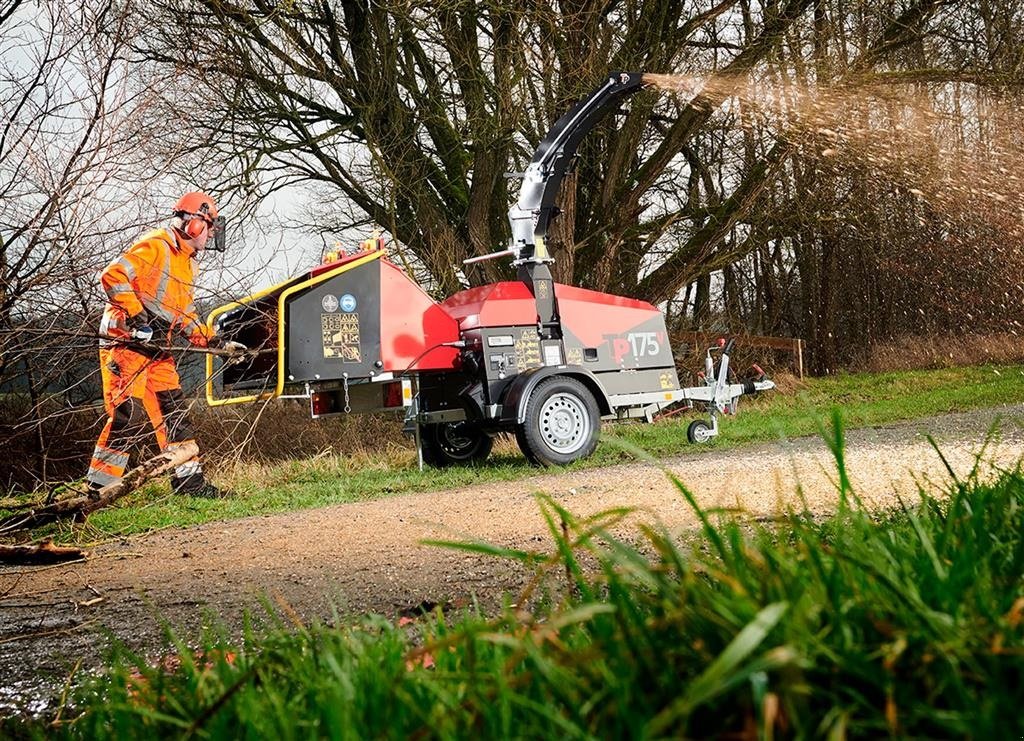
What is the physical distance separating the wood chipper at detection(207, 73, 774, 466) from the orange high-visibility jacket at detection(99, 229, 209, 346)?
34cm

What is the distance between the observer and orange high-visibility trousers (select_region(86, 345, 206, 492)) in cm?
689

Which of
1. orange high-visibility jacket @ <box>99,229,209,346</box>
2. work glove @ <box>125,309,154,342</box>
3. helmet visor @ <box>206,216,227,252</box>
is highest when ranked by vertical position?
helmet visor @ <box>206,216,227,252</box>

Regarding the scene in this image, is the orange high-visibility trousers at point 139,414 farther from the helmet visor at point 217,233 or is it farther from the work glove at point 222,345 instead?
the helmet visor at point 217,233

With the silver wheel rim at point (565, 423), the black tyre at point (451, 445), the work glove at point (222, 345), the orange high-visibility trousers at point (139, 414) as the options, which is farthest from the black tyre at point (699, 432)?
the orange high-visibility trousers at point (139, 414)

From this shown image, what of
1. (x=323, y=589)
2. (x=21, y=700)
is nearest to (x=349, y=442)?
(x=323, y=589)

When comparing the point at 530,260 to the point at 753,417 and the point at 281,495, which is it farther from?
the point at 753,417

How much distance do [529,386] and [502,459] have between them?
5.87 ft

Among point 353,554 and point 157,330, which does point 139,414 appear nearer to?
point 157,330

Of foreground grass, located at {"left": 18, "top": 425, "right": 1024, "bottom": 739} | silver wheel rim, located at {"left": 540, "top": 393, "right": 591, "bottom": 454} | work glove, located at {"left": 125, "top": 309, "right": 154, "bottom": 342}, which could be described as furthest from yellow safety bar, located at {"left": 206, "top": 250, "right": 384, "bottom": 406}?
foreground grass, located at {"left": 18, "top": 425, "right": 1024, "bottom": 739}

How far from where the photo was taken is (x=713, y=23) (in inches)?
554

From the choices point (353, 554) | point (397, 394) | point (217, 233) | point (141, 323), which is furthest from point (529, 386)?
point (353, 554)

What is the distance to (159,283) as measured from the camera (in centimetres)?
780

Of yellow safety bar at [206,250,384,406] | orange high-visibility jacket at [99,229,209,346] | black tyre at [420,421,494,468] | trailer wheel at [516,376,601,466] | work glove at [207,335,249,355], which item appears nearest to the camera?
orange high-visibility jacket at [99,229,209,346]

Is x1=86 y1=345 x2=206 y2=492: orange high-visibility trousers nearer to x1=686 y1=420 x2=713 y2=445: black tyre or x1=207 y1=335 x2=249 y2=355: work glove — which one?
x1=207 y1=335 x2=249 y2=355: work glove
